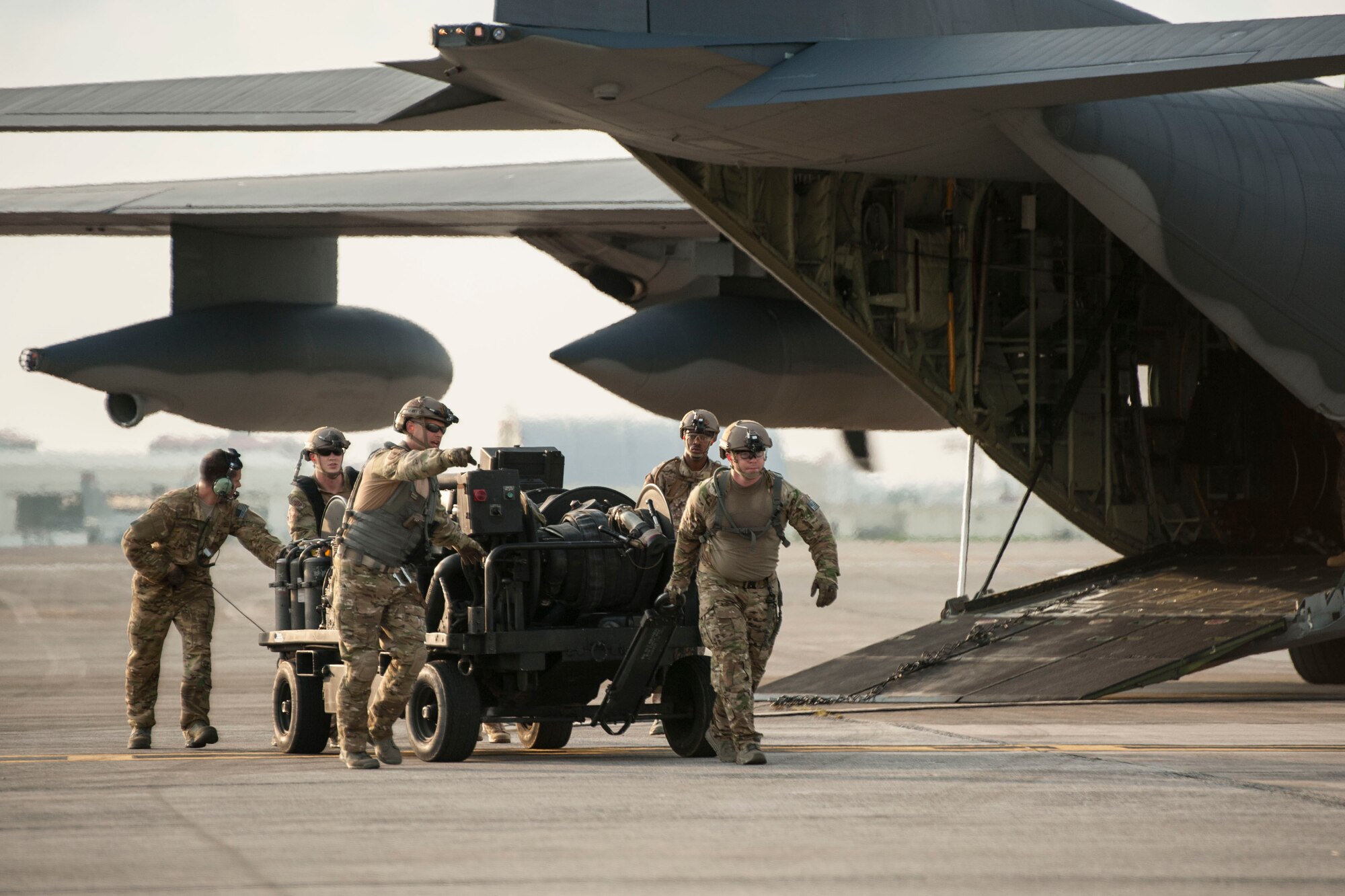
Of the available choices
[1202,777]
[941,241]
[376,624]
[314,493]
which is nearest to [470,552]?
[376,624]

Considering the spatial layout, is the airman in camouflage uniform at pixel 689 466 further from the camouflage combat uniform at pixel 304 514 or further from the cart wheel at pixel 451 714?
the cart wheel at pixel 451 714

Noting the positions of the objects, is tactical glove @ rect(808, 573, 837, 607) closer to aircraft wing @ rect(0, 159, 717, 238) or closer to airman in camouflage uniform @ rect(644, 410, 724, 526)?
airman in camouflage uniform @ rect(644, 410, 724, 526)

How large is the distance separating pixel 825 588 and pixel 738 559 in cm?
47

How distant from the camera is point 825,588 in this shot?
885cm

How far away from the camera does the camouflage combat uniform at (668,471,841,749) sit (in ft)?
29.0

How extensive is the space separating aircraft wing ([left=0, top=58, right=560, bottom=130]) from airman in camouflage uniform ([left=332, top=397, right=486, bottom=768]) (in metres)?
3.82

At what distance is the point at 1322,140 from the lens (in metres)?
14.7

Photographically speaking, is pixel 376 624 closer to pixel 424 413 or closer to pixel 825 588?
pixel 424 413

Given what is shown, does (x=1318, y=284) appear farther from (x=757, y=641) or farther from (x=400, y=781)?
(x=400, y=781)

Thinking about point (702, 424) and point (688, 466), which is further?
point (688, 466)

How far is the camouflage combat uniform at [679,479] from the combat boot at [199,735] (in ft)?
9.81

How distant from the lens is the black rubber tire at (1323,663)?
53.2ft

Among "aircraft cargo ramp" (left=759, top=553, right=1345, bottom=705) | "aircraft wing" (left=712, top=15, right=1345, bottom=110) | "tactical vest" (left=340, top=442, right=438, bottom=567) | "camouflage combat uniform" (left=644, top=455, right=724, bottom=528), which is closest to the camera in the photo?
"tactical vest" (left=340, top=442, right=438, bottom=567)

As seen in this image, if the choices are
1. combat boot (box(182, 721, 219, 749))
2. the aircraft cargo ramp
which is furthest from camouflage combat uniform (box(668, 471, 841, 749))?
the aircraft cargo ramp
